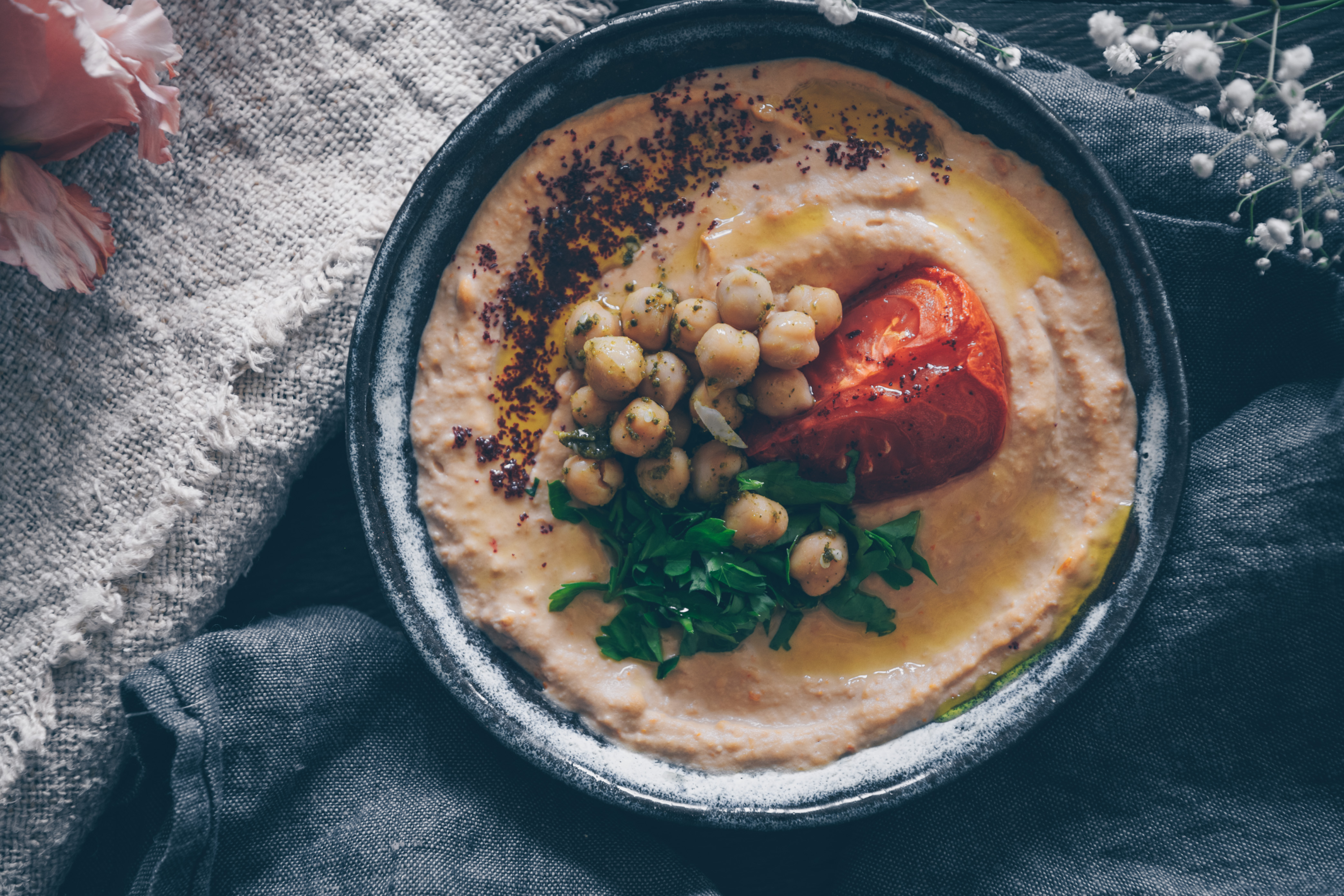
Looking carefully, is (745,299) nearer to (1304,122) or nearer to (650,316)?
(650,316)

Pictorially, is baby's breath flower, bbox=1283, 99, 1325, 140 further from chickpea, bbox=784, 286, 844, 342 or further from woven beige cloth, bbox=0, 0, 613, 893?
woven beige cloth, bbox=0, 0, 613, 893

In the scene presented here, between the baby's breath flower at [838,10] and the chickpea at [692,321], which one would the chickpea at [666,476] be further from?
the baby's breath flower at [838,10]

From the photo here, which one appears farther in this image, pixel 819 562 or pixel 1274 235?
pixel 819 562

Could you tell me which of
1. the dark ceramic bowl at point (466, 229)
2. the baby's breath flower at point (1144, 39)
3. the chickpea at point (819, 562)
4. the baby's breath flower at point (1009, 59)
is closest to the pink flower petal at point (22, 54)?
the dark ceramic bowl at point (466, 229)

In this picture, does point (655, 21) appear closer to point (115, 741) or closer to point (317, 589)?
point (317, 589)

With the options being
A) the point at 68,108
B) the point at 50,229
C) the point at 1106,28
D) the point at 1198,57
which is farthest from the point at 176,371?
the point at 1198,57

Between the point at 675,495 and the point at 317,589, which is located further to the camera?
the point at 317,589

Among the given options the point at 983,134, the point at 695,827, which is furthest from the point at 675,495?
the point at 983,134
